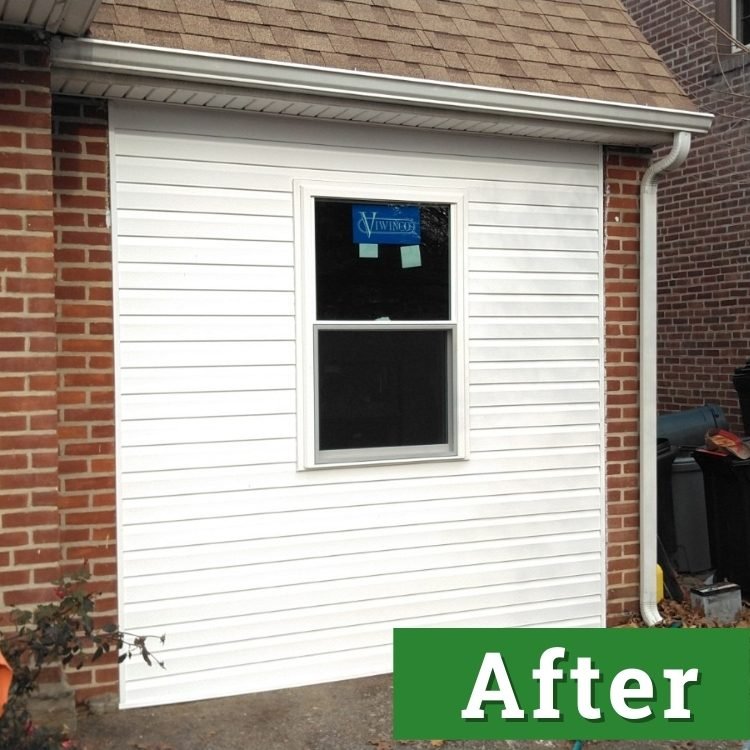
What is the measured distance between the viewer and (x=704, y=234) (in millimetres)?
9562

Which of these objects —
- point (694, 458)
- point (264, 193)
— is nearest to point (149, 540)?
point (264, 193)

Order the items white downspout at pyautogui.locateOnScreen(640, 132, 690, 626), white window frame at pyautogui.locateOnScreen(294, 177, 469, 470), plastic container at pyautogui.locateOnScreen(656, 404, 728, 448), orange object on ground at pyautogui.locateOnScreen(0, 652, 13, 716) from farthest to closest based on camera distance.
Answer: plastic container at pyautogui.locateOnScreen(656, 404, 728, 448), white downspout at pyautogui.locateOnScreen(640, 132, 690, 626), white window frame at pyautogui.locateOnScreen(294, 177, 469, 470), orange object on ground at pyautogui.locateOnScreen(0, 652, 13, 716)

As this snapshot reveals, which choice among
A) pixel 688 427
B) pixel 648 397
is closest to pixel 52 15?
pixel 648 397

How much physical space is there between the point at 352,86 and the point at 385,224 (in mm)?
829

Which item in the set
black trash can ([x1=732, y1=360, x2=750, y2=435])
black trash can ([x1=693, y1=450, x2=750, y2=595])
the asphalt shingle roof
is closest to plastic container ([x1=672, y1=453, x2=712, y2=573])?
black trash can ([x1=693, y1=450, x2=750, y2=595])

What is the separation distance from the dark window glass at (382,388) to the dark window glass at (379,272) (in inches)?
5.0

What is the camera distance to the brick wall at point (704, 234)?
360 inches

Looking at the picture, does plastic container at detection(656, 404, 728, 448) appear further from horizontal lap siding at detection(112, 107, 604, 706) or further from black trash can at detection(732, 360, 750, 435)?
horizontal lap siding at detection(112, 107, 604, 706)

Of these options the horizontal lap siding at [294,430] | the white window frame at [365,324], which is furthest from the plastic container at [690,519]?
the white window frame at [365,324]

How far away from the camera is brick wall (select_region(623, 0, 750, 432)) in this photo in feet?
30.0

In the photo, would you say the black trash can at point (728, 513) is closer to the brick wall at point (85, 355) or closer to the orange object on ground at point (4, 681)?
the brick wall at point (85, 355)

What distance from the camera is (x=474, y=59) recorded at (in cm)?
517

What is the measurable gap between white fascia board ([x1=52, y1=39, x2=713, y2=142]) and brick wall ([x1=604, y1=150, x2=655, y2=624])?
1.26 ft

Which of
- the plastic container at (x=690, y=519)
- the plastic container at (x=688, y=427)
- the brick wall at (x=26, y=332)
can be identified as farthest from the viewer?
the plastic container at (x=688, y=427)
